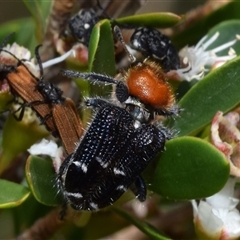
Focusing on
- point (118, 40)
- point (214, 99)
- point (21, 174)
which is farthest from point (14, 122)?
point (214, 99)

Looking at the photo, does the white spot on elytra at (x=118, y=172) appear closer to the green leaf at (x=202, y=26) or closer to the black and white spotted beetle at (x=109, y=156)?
the black and white spotted beetle at (x=109, y=156)

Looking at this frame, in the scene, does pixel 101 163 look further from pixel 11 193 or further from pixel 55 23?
pixel 55 23

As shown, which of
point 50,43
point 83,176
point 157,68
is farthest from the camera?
point 50,43

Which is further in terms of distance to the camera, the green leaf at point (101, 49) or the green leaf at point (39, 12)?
the green leaf at point (39, 12)

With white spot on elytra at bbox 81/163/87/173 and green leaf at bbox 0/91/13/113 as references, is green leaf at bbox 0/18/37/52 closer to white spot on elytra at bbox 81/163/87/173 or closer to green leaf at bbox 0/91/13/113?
green leaf at bbox 0/91/13/113

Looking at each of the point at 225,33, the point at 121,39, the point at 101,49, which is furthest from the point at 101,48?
the point at 225,33

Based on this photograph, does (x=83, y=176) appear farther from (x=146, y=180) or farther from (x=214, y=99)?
(x=214, y=99)

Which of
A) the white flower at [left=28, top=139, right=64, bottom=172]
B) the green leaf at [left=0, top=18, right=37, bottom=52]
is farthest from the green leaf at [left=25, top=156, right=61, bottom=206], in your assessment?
the green leaf at [left=0, top=18, right=37, bottom=52]

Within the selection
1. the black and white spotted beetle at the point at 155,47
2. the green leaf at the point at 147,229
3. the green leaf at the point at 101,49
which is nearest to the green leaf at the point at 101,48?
the green leaf at the point at 101,49
